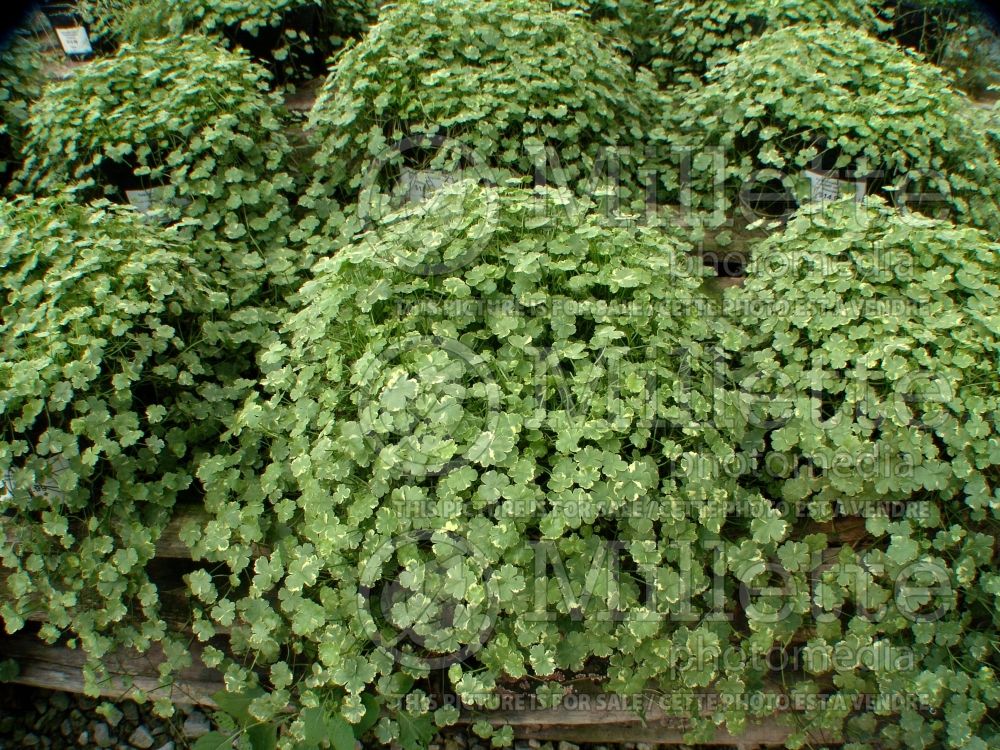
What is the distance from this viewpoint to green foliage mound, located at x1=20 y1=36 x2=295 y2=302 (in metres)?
3.16

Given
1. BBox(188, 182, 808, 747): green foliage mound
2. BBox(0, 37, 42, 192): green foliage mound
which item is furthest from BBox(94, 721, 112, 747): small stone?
BBox(0, 37, 42, 192): green foliage mound

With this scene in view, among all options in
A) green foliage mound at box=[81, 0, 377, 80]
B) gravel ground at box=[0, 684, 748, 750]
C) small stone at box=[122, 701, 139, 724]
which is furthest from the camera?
green foliage mound at box=[81, 0, 377, 80]

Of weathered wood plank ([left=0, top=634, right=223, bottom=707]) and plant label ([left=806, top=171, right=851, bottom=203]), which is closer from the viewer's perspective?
weathered wood plank ([left=0, top=634, right=223, bottom=707])

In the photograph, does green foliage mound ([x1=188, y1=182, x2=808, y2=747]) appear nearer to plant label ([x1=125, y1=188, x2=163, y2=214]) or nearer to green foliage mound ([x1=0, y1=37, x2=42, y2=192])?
plant label ([x1=125, y1=188, x2=163, y2=214])

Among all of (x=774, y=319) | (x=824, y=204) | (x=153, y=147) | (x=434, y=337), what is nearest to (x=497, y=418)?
(x=434, y=337)

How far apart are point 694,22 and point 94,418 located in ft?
12.3

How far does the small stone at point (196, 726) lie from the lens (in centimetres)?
257

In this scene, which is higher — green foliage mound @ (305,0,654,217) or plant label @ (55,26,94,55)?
plant label @ (55,26,94,55)

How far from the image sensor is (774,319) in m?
2.63

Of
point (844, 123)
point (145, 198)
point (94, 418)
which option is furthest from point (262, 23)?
point (844, 123)

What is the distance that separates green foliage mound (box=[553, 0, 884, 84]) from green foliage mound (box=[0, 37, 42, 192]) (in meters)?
2.75

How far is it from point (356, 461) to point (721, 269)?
205 centimetres

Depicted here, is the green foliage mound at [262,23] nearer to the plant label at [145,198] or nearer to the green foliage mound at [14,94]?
the green foliage mound at [14,94]

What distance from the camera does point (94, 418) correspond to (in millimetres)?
2307
